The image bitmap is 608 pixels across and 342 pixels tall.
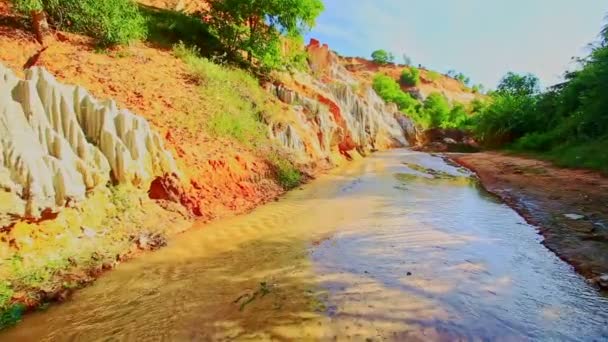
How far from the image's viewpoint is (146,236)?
686cm

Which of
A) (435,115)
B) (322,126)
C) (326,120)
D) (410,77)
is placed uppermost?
(410,77)

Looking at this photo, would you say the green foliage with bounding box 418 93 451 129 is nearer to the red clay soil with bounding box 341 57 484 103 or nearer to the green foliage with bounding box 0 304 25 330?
the red clay soil with bounding box 341 57 484 103

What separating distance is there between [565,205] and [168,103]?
11.0 m

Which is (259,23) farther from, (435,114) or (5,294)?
(435,114)

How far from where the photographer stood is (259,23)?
60.6 ft

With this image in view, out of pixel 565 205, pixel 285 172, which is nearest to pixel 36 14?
pixel 285 172

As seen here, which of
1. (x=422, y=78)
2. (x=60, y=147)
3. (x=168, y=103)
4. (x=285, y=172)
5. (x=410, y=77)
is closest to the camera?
(x=60, y=147)

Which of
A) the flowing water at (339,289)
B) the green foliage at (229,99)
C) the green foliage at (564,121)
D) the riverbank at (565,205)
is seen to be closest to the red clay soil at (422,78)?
the green foliage at (564,121)

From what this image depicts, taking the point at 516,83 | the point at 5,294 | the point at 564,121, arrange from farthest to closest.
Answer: the point at 516,83 → the point at 564,121 → the point at 5,294

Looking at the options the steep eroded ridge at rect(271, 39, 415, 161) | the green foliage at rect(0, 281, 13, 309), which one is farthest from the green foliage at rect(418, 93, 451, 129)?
the green foliage at rect(0, 281, 13, 309)

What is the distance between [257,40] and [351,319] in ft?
53.2

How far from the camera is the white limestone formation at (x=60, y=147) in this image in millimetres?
4797

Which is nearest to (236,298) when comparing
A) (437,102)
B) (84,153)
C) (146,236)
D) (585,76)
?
(146,236)

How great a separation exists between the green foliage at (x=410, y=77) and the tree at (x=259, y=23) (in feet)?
208
